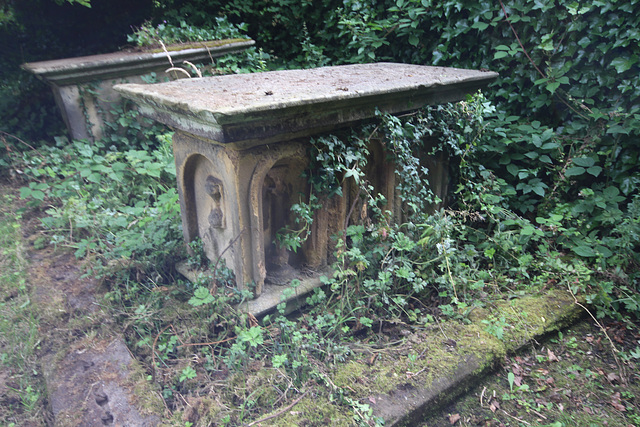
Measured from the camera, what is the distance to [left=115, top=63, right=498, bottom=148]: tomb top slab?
194 cm

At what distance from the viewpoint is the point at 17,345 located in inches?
93.0

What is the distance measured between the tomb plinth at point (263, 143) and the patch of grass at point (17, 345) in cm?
106

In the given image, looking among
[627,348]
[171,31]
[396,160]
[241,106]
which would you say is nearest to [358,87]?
[396,160]

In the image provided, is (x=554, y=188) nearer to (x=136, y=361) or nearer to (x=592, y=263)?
(x=592, y=263)

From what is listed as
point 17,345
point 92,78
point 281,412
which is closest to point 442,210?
point 281,412

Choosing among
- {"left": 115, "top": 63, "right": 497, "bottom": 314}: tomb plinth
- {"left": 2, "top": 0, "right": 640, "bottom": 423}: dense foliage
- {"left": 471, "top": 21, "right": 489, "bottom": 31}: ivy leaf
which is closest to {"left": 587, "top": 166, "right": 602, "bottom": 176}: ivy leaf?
{"left": 2, "top": 0, "right": 640, "bottom": 423}: dense foliage

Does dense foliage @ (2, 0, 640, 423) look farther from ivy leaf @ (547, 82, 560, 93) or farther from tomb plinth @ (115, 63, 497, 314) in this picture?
tomb plinth @ (115, 63, 497, 314)

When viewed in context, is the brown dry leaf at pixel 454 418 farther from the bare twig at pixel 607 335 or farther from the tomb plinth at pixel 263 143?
the tomb plinth at pixel 263 143

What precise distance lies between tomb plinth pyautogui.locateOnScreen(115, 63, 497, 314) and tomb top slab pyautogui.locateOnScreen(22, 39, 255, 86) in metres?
2.06

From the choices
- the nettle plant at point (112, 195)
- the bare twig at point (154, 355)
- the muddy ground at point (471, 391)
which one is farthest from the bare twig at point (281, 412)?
the nettle plant at point (112, 195)

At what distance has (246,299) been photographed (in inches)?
96.7

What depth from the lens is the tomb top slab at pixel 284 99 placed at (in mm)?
1942

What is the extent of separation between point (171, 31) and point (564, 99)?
432 cm

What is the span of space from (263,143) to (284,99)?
0.29m
